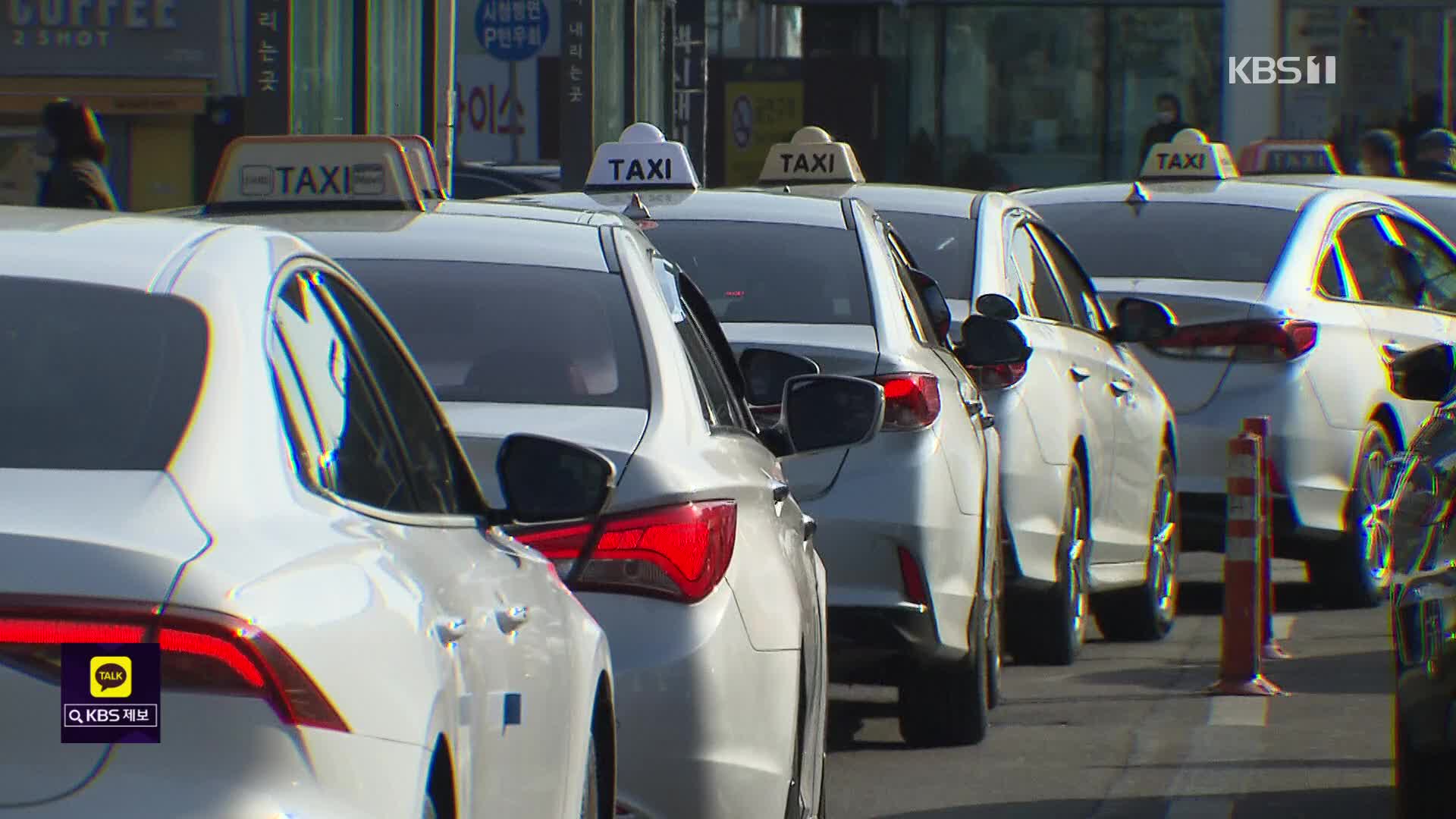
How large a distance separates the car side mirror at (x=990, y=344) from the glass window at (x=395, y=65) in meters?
10.4

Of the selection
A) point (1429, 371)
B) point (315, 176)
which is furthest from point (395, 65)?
point (1429, 371)

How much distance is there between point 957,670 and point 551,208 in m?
2.16

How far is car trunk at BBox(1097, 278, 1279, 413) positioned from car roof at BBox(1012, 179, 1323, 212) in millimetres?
727

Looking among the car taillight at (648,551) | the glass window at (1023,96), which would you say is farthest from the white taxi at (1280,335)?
the glass window at (1023,96)

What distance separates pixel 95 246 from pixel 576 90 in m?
17.4

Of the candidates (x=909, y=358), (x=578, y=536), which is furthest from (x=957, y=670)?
(x=578, y=536)

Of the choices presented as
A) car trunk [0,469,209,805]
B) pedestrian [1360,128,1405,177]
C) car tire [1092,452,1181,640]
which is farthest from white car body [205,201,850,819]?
pedestrian [1360,128,1405,177]

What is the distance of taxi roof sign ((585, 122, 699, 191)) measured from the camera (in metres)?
10.2

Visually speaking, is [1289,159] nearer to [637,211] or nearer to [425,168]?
[425,168]

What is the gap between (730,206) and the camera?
29.2 ft

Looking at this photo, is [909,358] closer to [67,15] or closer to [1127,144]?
[67,15]

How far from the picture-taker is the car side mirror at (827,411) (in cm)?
632

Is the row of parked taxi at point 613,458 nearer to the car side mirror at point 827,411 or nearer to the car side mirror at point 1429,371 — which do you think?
the car side mirror at point 827,411

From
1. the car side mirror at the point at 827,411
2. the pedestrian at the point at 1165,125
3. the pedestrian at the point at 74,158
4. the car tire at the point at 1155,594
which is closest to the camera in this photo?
the car side mirror at the point at 827,411
